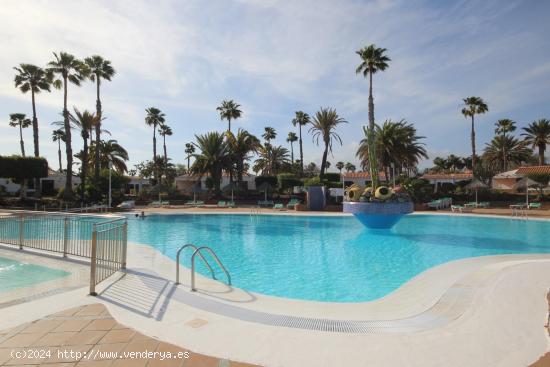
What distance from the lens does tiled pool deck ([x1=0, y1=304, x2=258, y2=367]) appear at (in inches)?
137

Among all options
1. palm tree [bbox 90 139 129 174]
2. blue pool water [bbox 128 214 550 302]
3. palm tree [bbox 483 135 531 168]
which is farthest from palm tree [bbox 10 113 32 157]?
palm tree [bbox 483 135 531 168]

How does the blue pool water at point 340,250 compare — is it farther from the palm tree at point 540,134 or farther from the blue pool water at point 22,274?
the palm tree at point 540,134

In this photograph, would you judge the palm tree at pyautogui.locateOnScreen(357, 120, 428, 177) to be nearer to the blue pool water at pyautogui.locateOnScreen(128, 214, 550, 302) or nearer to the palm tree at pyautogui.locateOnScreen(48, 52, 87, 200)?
the blue pool water at pyautogui.locateOnScreen(128, 214, 550, 302)

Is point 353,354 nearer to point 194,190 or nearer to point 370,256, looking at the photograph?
point 370,256

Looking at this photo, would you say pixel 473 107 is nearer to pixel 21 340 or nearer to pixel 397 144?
pixel 397 144

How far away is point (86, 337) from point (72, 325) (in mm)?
538

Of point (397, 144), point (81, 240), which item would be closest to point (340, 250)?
point (81, 240)

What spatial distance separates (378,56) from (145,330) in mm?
32278

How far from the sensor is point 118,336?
4.08 m

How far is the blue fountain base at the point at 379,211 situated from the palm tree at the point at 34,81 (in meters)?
34.8

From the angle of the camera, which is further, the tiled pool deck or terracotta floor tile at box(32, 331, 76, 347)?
terracotta floor tile at box(32, 331, 76, 347)

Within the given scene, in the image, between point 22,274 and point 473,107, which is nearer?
point 22,274

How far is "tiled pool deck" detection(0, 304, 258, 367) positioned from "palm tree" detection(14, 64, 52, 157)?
37506 millimetres

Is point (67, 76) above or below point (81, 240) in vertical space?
above
